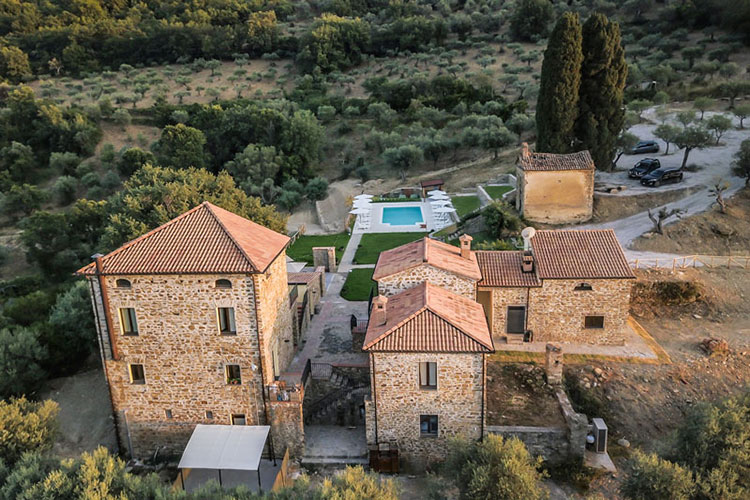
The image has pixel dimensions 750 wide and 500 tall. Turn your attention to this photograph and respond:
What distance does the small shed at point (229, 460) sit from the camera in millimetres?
18531

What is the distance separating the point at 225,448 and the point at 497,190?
35.6 metres

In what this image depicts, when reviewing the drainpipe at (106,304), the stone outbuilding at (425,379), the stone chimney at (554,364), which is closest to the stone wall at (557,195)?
the stone chimney at (554,364)

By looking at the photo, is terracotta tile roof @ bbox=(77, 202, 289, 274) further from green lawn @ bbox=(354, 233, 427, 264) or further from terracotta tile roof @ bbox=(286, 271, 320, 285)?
green lawn @ bbox=(354, 233, 427, 264)

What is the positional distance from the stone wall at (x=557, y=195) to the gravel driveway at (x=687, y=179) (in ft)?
4.26

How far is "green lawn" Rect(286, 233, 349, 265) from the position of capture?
3960cm

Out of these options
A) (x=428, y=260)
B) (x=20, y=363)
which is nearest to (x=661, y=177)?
(x=428, y=260)

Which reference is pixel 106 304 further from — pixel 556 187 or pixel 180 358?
pixel 556 187

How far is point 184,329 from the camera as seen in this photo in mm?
20000

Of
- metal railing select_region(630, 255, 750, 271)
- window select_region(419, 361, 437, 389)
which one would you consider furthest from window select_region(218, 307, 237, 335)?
metal railing select_region(630, 255, 750, 271)

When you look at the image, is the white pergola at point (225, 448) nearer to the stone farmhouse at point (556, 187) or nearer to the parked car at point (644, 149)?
the stone farmhouse at point (556, 187)

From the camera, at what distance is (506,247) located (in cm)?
3014

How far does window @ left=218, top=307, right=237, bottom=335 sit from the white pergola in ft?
11.4

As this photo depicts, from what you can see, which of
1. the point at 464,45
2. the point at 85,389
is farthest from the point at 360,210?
the point at 464,45

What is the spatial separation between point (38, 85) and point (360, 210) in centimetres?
7662
